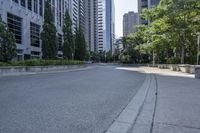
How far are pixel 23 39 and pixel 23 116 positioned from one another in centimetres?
4586

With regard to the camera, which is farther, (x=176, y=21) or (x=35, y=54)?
(x=35, y=54)

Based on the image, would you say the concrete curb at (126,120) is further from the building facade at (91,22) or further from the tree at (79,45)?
the building facade at (91,22)

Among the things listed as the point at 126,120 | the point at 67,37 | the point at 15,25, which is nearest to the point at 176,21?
the point at 67,37

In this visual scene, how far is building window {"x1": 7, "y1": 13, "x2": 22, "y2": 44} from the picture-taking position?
45541 millimetres

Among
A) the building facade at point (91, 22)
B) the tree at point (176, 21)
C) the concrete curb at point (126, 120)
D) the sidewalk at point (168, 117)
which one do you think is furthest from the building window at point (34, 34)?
the building facade at point (91, 22)

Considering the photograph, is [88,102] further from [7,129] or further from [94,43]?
[94,43]

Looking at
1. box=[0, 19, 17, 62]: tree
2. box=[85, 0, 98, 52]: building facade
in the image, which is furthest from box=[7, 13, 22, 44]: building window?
box=[85, 0, 98, 52]: building facade

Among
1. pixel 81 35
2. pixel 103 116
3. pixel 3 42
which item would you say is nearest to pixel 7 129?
pixel 103 116

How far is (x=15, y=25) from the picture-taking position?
47469 mm

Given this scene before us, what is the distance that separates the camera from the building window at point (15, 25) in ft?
149

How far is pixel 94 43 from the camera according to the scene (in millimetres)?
194250

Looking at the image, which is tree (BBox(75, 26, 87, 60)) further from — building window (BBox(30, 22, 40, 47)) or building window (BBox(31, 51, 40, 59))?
building window (BBox(31, 51, 40, 59))

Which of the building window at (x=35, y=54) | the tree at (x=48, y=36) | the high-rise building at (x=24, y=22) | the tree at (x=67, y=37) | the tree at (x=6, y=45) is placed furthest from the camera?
the building window at (x=35, y=54)

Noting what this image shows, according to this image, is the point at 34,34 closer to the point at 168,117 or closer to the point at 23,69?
the point at 23,69
